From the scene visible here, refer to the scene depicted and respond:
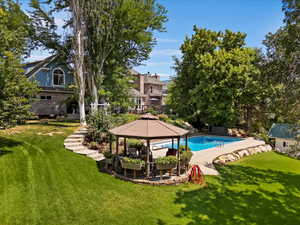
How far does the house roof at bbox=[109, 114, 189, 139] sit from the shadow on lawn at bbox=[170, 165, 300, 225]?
2669 millimetres

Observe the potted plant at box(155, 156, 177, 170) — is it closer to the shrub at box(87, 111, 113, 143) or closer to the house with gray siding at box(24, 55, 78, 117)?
the shrub at box(87, 111, 113, 143)

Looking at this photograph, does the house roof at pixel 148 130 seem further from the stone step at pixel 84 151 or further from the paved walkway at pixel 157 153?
the stone step at pixel 84 151

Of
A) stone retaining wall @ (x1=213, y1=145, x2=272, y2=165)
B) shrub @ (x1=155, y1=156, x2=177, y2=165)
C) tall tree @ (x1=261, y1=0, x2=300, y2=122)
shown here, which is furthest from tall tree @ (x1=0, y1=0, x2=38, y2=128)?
tall tree @ (x1=261, y1=0, x2=300, y2=122)

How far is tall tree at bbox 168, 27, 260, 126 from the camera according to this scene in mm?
23516

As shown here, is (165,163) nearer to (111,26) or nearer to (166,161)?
(166,161)

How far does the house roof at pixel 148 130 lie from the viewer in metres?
8.86

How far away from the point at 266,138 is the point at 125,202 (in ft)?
65.4

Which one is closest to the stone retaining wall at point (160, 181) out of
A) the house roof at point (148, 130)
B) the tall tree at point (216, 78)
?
the house roof at point (148, 130)

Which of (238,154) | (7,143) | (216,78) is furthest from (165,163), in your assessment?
(216,78)

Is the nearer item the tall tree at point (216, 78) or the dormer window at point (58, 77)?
the tall tree at point (216, 78)

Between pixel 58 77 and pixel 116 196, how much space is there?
22.4m

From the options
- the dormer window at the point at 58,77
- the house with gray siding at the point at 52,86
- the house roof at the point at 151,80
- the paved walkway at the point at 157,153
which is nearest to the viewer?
the paved walkway at the point at 157,153

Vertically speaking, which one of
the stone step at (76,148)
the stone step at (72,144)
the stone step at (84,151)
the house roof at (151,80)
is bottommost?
the stone step at (84,151)

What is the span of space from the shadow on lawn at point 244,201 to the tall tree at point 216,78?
14.4 m
